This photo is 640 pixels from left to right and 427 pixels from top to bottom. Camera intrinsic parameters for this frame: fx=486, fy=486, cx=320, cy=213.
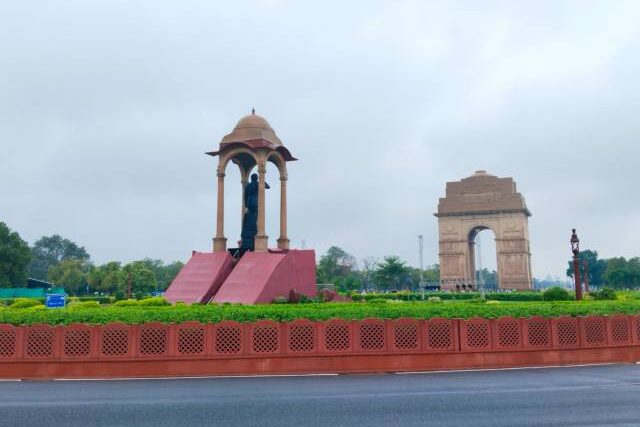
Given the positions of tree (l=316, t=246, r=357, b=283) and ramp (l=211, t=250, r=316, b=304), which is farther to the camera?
tree (l=316, t=246, r=357, b=283)

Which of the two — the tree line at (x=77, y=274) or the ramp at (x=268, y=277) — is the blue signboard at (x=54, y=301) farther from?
the tree line at (x=77, y=274)

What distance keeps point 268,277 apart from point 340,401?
33.0 feet

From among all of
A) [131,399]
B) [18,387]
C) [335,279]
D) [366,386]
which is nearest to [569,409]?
[366,386]

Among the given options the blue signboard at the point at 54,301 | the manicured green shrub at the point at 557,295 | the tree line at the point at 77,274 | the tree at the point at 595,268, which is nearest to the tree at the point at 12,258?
the tree line at the point at 77,274

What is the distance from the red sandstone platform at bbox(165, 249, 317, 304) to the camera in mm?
17484

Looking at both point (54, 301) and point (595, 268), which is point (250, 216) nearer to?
point (54, 301)

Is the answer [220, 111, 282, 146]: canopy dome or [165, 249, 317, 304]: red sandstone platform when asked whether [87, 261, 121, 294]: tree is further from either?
[165, 249, 317, 304]: red sandstone platform

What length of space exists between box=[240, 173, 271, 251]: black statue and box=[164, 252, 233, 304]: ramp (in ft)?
5.15

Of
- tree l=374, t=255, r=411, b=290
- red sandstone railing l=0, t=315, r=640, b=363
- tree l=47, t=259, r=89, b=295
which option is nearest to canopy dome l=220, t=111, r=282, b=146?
red sandstone railing l=0, t=315, r=640, b=363

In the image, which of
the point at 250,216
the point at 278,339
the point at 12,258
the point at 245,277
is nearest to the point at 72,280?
the point at 12,258

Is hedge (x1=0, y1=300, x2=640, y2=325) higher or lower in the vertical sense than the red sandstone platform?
lower

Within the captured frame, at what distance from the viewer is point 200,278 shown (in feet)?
62.6

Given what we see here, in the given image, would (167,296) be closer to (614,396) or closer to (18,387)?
(18,387)

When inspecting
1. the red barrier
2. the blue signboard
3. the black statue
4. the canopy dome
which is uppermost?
the canopy dome
